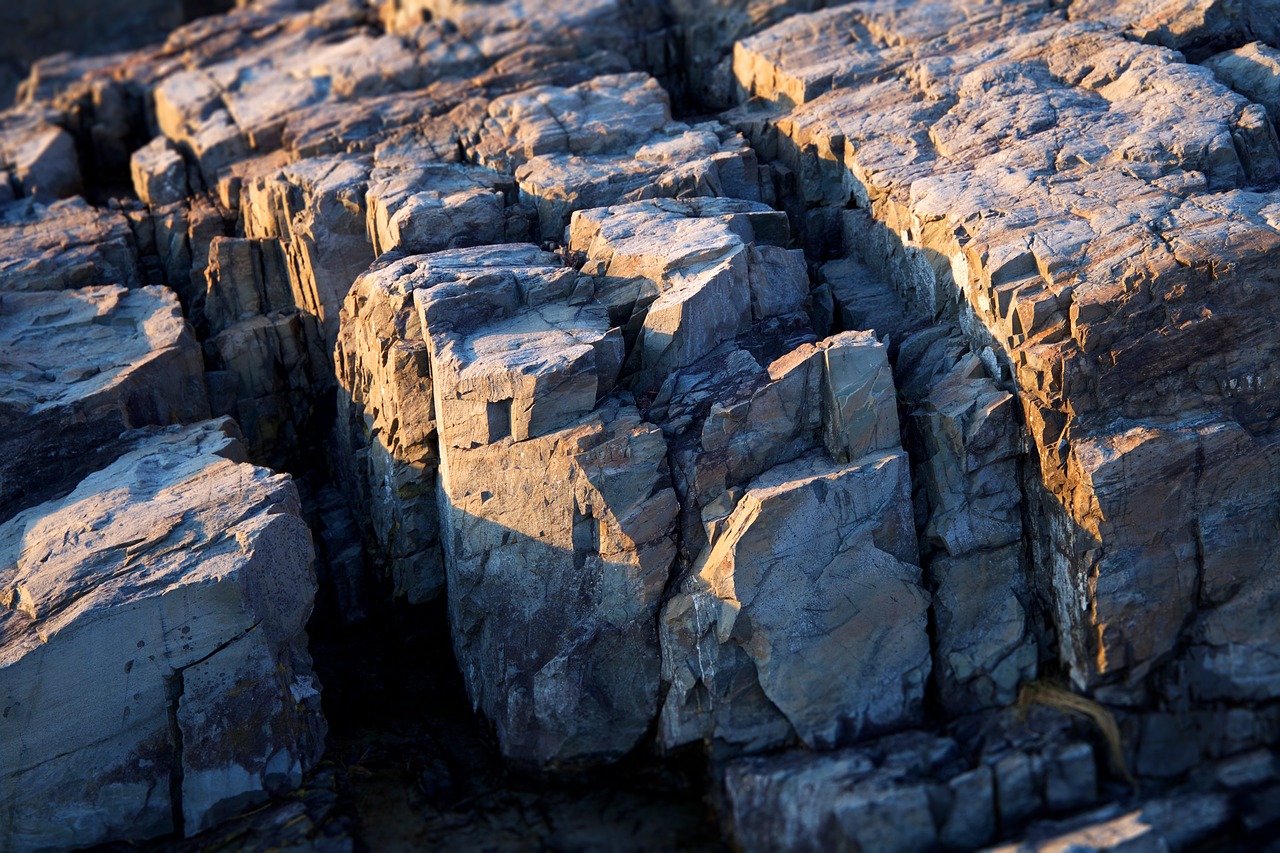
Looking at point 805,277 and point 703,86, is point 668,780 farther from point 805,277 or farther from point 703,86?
point 703,86

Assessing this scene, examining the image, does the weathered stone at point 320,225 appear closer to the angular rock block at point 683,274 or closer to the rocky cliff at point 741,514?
the rocky cliff at point 741,514

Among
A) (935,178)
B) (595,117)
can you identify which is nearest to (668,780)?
(935,178)

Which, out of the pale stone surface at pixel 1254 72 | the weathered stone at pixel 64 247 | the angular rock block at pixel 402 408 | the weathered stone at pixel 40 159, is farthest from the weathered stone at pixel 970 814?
the weathered stone at pixel 40 159

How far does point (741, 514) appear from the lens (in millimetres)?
11562

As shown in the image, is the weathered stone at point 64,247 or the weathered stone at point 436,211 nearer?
the weathered stone at point 436,211

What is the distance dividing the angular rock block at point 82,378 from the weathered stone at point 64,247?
1.61ft

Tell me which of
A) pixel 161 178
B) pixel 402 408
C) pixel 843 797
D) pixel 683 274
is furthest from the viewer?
pixel 161 178

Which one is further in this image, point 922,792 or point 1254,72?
point 1254,72

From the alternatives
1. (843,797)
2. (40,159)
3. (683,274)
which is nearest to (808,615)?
(843,797)

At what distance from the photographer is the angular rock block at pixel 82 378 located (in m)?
13.1

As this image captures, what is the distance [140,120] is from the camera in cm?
2005

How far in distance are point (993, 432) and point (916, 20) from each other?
814cm

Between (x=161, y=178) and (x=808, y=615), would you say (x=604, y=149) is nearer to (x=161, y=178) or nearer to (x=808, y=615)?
(x=161, y=178)

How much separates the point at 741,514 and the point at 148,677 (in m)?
5.73
